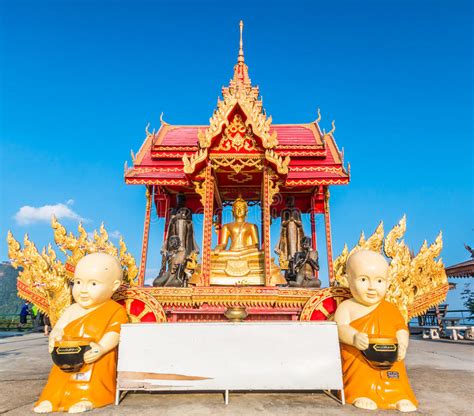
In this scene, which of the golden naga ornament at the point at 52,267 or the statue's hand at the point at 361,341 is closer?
the statue's hand at the point at 361,341

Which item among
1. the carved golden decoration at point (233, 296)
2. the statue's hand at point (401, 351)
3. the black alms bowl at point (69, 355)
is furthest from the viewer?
the carved golden decoration at point (233, 296)

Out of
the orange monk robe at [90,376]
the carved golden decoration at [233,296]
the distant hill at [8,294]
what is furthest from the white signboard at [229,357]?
the distant hill at [8,294]

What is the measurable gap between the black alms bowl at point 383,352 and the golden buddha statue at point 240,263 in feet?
11.1

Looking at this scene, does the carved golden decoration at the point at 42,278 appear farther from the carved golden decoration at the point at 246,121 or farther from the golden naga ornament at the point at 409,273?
the golden naga ornament at the point at 409,273

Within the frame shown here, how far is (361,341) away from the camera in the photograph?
4520mm

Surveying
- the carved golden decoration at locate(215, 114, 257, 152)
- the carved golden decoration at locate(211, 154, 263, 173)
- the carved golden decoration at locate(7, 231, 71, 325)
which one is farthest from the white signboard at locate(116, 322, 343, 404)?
the carved golden decoration at locate(215, 114, 257, 152)

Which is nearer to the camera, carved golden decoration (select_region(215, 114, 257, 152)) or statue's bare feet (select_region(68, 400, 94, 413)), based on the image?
statue's bare feet (select_region(68, 400, 94, 413))

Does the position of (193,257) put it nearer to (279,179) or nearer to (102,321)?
(279,179)

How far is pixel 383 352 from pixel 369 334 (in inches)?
11.5

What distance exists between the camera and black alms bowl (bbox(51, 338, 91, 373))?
429 cm

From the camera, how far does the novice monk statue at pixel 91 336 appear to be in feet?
14.1

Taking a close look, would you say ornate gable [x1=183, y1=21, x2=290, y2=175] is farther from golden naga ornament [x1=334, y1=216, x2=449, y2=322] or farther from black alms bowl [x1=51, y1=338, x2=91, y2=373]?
black alms bowl [x1=51, y1=338, x2=91, y2=373]

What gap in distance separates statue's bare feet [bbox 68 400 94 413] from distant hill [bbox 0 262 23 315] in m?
73.1

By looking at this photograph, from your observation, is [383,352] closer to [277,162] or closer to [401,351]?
[401,351]
